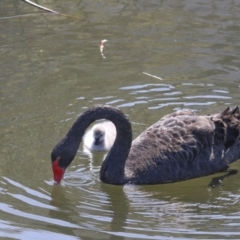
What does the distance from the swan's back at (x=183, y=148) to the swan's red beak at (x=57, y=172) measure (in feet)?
2.07

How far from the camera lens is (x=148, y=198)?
625 cm

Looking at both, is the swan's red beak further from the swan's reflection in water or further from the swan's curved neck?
the swan's curved neck

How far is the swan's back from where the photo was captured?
21.7ft

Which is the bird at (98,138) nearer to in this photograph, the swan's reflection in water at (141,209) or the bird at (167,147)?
the bird at (167,147)

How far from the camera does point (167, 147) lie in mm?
6695

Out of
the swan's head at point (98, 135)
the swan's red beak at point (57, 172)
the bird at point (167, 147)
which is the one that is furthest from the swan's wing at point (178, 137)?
the swan's red beak at point (57, 172)

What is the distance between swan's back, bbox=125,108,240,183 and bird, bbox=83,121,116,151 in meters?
0.48

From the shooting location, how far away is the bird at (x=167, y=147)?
21.3ft

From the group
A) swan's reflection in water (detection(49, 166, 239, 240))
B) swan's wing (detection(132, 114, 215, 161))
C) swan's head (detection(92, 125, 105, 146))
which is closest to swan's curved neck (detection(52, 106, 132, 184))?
swan's reflection in water (detection(49, 166, 239, 240))

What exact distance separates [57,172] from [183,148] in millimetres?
1178

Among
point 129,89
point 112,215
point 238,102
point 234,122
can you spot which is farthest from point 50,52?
point 112,215

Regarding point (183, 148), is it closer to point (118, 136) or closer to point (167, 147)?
point (167, 147)

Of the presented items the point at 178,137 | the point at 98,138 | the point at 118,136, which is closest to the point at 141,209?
the point at 118,136

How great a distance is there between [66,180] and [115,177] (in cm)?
40
